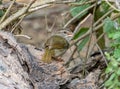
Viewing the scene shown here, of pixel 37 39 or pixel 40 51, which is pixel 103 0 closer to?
pixel 40 51

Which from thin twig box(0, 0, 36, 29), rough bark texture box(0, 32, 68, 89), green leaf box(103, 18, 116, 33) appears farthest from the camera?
thin twig box(0, 0, 36, 29)

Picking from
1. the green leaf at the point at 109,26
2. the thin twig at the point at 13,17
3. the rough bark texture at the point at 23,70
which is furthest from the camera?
the thin twig at the point at 13,17

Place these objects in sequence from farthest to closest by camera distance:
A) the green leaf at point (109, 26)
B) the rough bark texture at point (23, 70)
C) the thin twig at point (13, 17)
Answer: the thin twig at point (13, 17)
the green leaf at point (109, 26)
the rough bark texture at point (23, 70)

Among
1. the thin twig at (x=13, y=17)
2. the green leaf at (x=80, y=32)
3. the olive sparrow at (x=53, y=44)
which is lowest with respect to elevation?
the olive sparrow at (x=53, y=44)

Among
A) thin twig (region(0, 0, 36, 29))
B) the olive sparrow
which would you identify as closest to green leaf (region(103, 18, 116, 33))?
the olive sparrow

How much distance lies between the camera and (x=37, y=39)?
196 inches

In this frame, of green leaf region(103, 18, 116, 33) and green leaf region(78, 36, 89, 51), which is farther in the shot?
green leaf region(78, 36, 89, 51)

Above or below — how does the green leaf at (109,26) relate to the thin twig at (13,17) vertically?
below

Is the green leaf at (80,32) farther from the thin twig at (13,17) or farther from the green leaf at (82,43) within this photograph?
the thin twig at (13,17)

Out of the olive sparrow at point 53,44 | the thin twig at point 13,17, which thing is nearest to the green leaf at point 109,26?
the olive sparrow at point 53,44

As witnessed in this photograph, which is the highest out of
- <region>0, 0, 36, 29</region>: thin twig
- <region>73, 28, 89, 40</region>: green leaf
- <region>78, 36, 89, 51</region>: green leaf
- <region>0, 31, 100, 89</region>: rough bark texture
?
<region>0, 0, 36, 29</region>: thin twig

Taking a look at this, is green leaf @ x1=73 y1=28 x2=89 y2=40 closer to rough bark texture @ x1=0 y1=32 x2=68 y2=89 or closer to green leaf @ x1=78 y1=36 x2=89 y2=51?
green leaf @ x1=78 y1=36 x2=89 y2=51

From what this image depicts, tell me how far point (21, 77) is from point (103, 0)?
1.71ft

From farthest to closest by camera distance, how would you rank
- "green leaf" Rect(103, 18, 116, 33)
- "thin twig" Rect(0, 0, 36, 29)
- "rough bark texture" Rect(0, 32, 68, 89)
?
"thin twig" Rect(0, 0, 36, 29)
"green leaf" Rect(103, 18, 116, 33)
"rough bark texture" Rect(0, 32, 68, 89)
